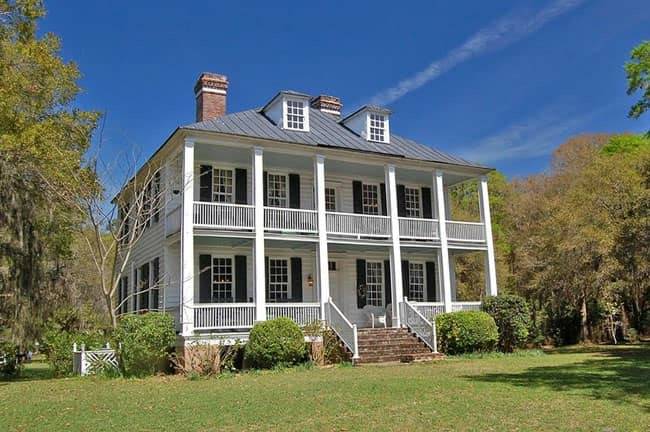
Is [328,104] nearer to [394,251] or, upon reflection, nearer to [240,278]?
[394,251]

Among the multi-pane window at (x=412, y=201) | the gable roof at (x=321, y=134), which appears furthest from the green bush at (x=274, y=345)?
the multi-pane window at (x=412, y=201)

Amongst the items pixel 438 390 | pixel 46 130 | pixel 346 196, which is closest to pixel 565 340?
pixel 346 196

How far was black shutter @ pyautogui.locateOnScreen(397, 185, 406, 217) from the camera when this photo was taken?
21.9 metres

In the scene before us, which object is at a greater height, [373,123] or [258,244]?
[373,123]

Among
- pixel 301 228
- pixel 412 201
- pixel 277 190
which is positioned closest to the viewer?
pixel 301 228

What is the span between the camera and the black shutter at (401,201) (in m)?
21.9

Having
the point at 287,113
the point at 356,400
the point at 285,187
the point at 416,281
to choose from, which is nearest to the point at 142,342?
the point at 356,400

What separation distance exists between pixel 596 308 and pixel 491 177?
17.1 m

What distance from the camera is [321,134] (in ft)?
66.6

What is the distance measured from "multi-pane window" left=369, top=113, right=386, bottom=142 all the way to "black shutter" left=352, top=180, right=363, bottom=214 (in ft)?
5.94

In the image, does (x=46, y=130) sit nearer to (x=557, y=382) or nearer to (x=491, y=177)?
(x=557, y=382)

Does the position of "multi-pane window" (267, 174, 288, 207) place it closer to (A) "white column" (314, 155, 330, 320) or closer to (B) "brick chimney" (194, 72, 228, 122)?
(A) "white column" (314, 155, 330, 320)

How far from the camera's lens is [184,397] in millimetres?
10562

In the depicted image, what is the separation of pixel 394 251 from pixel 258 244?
4873mm
